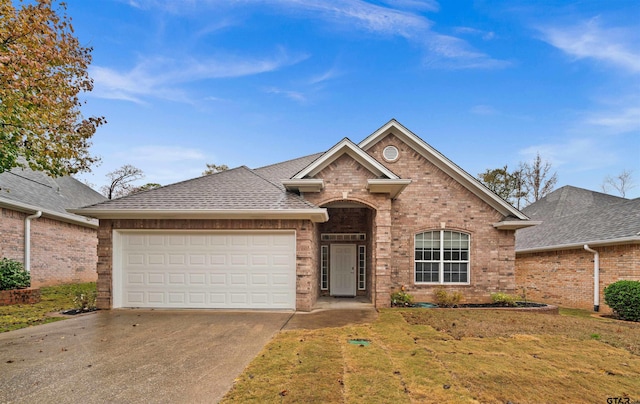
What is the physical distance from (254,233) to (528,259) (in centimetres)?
1372

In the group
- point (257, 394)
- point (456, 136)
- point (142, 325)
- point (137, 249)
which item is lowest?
point (142, 325)

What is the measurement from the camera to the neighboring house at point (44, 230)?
13.3 m

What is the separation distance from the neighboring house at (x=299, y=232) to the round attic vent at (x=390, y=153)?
4 cm

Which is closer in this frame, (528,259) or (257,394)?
(257,394)

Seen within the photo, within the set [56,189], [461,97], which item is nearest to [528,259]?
[461,97]

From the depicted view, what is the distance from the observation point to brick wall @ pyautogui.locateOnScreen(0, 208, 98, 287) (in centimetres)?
1321

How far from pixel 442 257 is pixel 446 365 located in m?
7.85

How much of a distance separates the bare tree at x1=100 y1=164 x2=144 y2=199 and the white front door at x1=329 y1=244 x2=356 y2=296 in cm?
3296

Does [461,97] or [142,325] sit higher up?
[461,97]

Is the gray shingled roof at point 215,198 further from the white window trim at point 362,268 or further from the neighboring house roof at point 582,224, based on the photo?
the neighboring house roof at point 582,224

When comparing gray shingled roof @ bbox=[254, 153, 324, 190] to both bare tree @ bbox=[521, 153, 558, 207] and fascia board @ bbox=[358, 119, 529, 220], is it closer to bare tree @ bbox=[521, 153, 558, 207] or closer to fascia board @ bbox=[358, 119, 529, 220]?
fascia board @ bbox=[358, 119, 529, 220]

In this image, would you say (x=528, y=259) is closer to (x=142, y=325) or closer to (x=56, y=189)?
(x=142, y=325)

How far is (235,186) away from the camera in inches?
468

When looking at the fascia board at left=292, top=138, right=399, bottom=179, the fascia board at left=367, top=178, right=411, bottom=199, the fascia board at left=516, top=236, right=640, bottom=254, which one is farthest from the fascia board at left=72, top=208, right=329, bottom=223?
the fascia board at left=516, top=236, right=640, bottom=254
